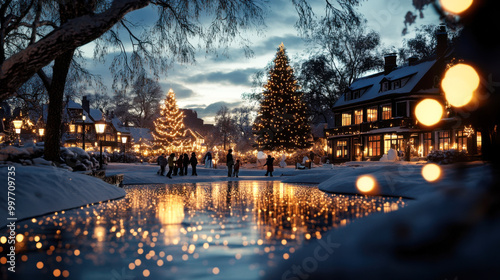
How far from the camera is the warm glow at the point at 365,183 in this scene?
14.6 meters

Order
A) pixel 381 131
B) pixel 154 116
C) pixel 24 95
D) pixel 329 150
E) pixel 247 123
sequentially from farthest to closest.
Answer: pixel 247 123, pixel 154 116, pixel 329 150, pixel 381 131, pixel 24 95

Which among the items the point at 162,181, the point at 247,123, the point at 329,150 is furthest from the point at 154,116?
the point at 162,181

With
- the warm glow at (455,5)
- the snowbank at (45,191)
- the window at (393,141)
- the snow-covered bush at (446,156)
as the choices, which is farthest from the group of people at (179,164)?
the warm glow at (455,5)

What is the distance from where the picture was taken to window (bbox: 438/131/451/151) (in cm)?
3975

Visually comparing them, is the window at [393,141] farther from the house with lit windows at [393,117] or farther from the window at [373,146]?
the window at [373,146]

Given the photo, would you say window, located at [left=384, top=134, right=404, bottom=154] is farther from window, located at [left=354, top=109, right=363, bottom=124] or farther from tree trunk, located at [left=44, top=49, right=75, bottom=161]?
tree trunk, located at [left=44, top=49, right=75, bottom=161]

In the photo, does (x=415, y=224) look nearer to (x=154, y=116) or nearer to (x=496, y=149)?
(x=496, y=149)

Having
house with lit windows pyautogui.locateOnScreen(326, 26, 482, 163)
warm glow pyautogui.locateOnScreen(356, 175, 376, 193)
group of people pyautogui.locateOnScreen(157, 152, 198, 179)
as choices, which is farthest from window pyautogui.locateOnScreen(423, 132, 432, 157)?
warm glow pyautogui.locateOnScreen(356, 175, 376, 193)

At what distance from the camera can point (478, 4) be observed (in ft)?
9.18

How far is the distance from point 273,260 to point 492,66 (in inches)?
118

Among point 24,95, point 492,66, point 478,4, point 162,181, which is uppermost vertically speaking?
point 24,95

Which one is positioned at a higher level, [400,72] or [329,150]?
[400,72]

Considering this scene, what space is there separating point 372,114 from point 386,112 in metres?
2.48

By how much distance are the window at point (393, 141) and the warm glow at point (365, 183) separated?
30015mm
